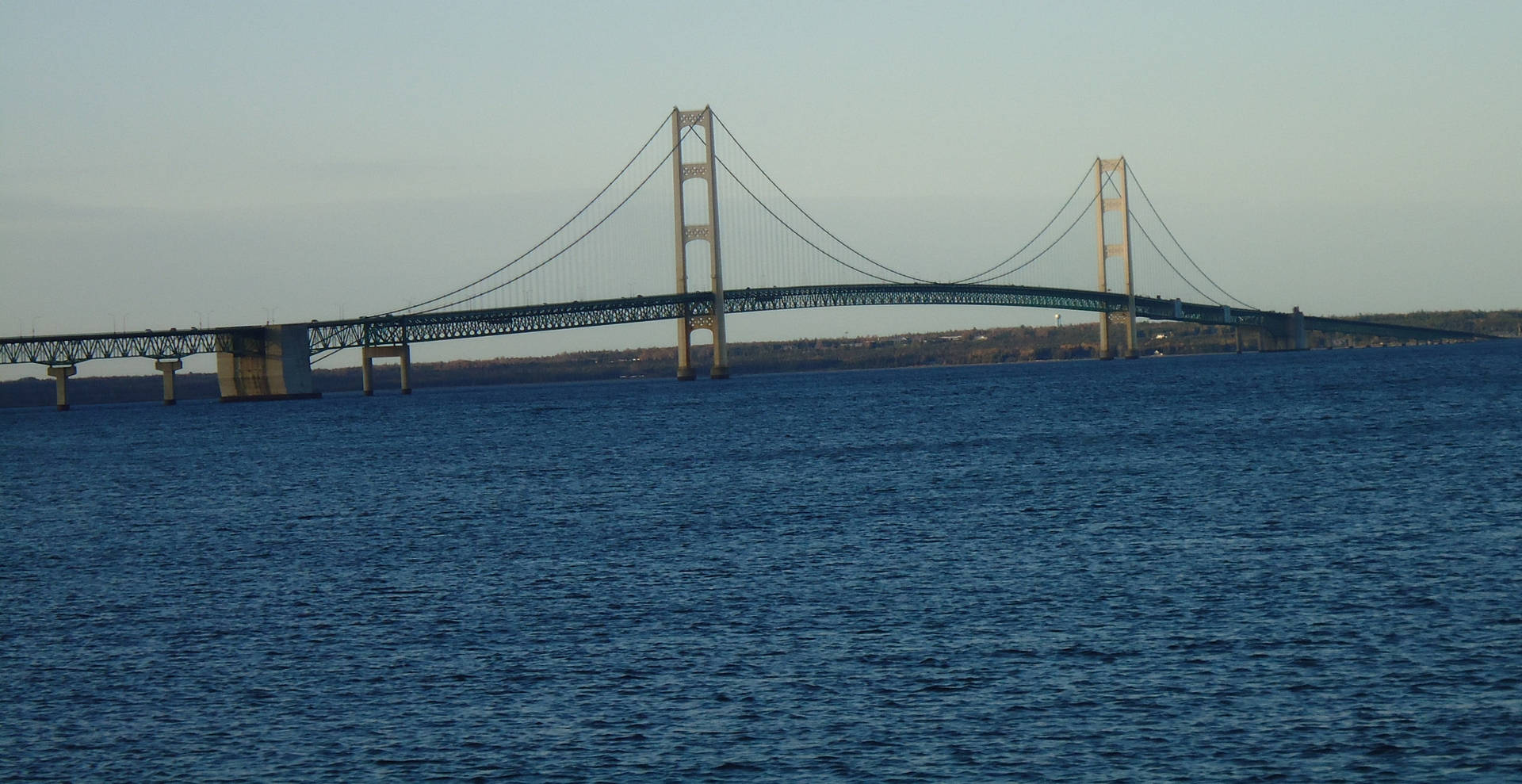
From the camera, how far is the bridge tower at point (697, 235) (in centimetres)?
11775

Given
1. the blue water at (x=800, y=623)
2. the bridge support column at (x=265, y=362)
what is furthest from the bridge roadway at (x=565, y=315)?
the blue water at (x=800, y=623)

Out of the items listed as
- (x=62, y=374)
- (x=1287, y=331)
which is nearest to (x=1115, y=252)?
(x=1287, y=331)

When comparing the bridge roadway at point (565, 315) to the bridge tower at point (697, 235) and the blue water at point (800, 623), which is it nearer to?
the bridge tower at point (697, 235)

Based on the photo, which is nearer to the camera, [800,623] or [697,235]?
[800,623]

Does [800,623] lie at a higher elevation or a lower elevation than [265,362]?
lower

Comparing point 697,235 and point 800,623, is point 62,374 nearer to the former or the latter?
point 697,235

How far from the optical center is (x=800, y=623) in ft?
54.4

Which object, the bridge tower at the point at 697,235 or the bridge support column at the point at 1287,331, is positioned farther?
the bridge support column at the point at 1287,331

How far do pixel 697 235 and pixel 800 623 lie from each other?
10498cm

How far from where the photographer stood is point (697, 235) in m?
120

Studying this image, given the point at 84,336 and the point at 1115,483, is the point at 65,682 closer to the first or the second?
the point at 1115,483

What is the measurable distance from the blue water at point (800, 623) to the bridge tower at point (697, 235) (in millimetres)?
77534

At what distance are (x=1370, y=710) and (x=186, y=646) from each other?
456 inches

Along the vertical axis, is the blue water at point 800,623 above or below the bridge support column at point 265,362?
below
